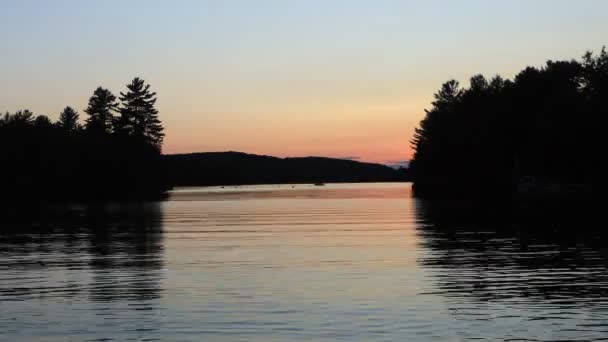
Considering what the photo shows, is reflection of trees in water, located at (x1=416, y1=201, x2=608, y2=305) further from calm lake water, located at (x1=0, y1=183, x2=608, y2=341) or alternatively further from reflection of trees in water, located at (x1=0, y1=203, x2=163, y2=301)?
reflection of trees in water, located at (x1=0, y1=203, x2=163, y2=301)

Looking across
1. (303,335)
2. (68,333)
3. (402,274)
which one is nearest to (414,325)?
(303,335)

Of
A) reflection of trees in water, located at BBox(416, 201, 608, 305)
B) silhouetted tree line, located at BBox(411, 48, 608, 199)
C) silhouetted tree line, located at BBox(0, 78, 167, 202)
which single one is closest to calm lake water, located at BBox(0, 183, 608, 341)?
reflection of trees in water, located at BBox(416, 201, 608, 305)

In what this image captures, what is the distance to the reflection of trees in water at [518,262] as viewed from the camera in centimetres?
2350

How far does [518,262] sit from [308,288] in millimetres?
9460

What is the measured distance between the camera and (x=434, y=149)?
636 ft

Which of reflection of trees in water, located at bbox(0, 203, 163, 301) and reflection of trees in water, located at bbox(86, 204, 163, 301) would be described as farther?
reflection of trees in water, located at bbox(0, 203, 163, 301)

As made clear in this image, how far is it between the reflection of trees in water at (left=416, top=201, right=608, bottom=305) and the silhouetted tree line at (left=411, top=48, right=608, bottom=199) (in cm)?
6645

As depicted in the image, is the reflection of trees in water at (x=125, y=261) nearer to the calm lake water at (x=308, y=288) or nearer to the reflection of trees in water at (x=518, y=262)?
the calm lake water at (x=308, y=288)

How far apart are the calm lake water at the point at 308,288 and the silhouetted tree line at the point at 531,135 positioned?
250ft

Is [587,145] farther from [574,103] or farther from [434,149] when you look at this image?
[434,149]

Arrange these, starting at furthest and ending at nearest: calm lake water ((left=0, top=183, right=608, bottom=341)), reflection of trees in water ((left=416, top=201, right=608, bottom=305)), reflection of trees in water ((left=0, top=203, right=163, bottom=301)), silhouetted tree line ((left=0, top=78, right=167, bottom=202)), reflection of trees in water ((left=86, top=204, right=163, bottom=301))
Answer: silhouetted tree line ((left=0, top=78, right=167, bottom=202))
reflection of trees in water ((left=0, top=203, right=163, bottom=301))
reflection of trees in water ((left=86, top=204, right=163, bottom=301))
reflection of trees in water ((left=416, top=201, right=608, bottom=305))
calm lake water ((left=0, top=183, right=608, bottom=341))

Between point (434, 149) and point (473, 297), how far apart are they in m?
173

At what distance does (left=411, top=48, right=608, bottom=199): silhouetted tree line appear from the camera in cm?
12000

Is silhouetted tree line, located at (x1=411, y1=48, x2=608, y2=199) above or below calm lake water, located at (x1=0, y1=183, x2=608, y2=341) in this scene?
above
